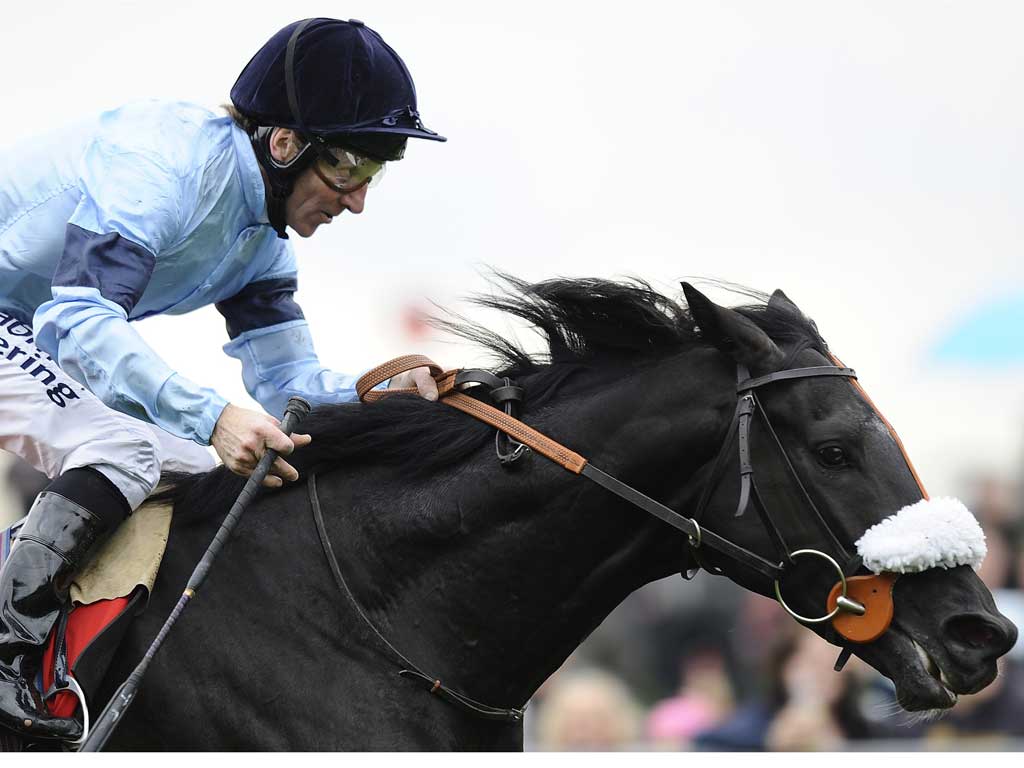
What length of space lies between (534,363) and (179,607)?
3.61 ft

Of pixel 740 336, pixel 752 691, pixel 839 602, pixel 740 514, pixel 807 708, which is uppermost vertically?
pixel 740 336

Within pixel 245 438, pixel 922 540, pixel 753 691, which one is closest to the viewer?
pixel 922 540

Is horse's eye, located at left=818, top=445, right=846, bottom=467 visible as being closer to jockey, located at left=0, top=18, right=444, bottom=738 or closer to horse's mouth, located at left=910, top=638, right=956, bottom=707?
horse's mouth, located at left=910, top=638, right=956, bottom=707

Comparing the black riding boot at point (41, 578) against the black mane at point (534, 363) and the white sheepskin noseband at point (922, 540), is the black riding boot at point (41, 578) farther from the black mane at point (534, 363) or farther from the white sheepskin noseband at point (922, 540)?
the white sheepskin noseband at point (922, 540)

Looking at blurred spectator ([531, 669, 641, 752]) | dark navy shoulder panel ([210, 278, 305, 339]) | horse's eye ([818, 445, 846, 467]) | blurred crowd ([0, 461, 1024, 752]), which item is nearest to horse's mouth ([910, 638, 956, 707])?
horse's eye ([818, 445, 846, 467])

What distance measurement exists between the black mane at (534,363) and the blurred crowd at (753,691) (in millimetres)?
3202

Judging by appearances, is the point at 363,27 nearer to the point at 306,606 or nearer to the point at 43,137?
the point at 43,137

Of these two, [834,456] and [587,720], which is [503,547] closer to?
[834,456]

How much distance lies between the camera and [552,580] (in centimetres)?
339

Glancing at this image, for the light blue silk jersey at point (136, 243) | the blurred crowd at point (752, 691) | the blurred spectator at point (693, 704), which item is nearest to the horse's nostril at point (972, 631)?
the light blue silk jersey at point (136, 243)

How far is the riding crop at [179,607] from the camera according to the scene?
10.2 ft

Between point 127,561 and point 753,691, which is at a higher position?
point 127,561

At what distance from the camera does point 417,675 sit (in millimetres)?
3350

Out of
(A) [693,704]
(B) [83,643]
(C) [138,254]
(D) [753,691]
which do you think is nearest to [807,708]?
(D) [753,691]
